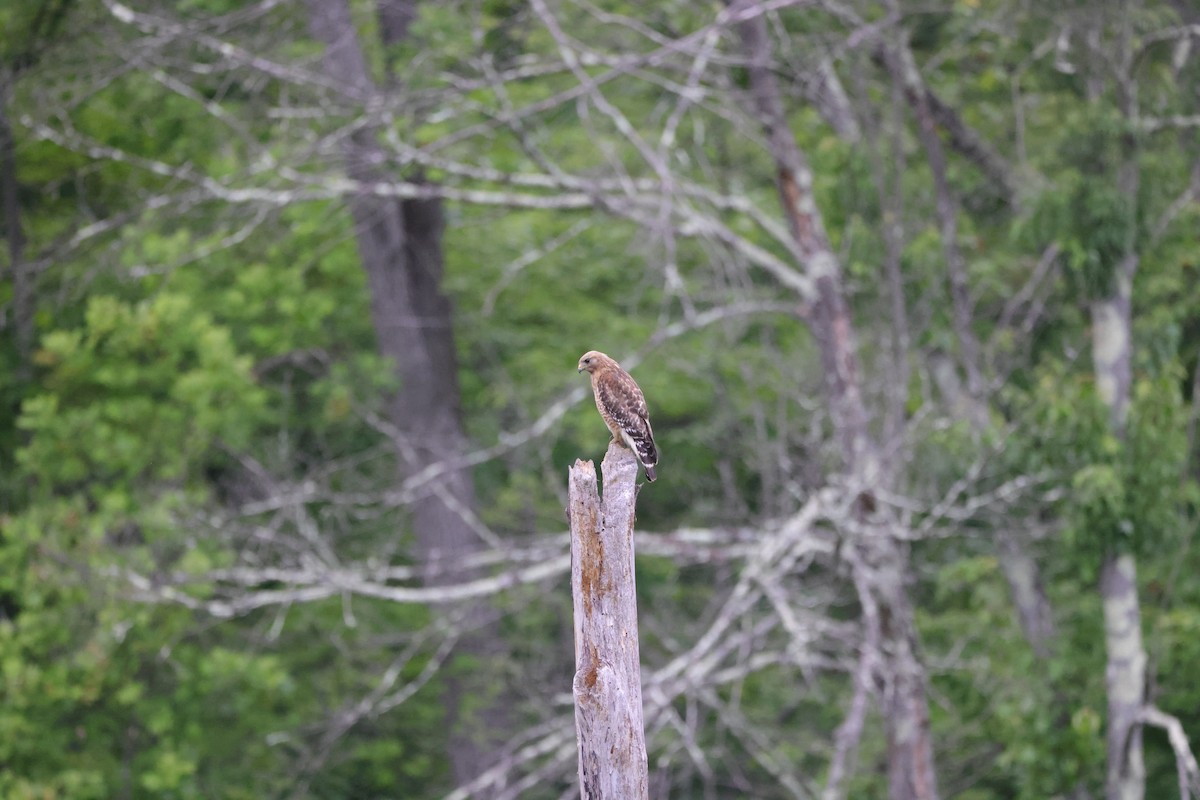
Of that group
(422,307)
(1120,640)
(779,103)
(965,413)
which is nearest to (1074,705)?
(1120,640)

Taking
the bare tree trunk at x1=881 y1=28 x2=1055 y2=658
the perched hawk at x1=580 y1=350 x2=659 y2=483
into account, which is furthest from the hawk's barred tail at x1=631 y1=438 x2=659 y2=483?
the bare tree trunk at x1=881 y1=28 x2=1055 y2=658

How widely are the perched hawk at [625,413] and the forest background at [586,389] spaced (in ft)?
9.89

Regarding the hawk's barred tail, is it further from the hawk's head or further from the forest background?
the forest background

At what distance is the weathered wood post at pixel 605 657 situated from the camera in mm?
4043

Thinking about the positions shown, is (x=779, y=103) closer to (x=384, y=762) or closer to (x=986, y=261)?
(x=986, y=261)

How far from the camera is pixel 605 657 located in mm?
4047

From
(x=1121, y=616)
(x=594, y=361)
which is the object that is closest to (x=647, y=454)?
(x=594, y=361)

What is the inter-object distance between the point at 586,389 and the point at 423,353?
4172 mm

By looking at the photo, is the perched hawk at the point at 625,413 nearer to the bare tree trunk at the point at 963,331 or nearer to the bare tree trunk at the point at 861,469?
the bare tree trunk at the point at 861,469

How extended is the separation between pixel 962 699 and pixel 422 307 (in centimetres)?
616

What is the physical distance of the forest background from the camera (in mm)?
9430

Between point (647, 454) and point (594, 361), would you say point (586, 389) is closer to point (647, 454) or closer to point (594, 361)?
point (594, 361)

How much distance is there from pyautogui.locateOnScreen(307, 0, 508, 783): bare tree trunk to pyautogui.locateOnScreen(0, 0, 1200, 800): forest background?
5 centimetres

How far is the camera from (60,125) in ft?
39.5
